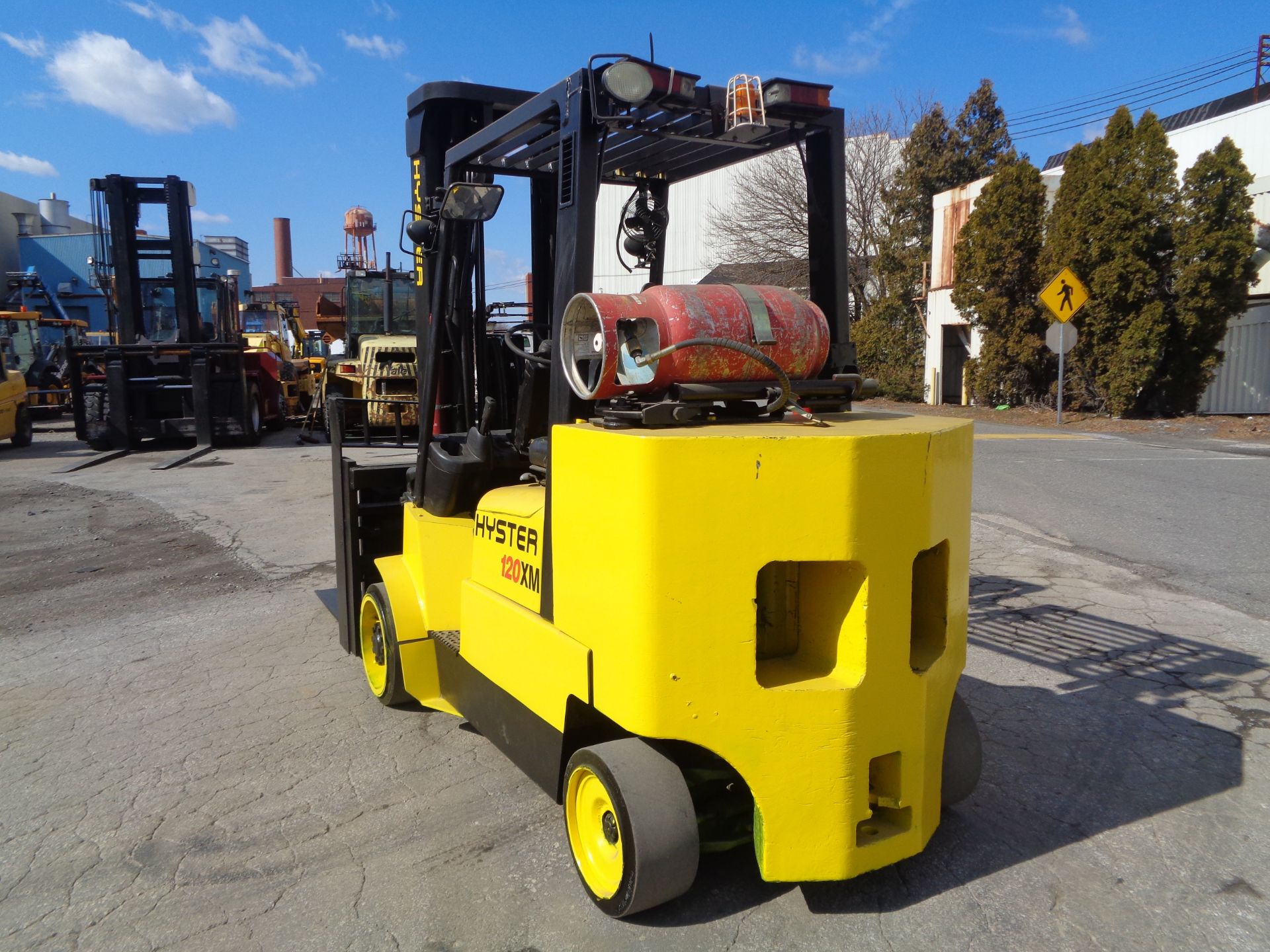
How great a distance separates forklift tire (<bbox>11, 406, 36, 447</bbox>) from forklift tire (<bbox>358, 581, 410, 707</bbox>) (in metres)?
15.4

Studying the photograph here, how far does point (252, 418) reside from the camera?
1706 centimetres

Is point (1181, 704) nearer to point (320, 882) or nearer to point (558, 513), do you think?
point (558, 513)

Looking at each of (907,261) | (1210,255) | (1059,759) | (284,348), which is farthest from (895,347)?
(1059,759)

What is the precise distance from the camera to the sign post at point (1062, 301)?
61.8 ft

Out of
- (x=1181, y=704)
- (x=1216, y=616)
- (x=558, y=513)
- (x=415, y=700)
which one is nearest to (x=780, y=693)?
(x=558, y=513)

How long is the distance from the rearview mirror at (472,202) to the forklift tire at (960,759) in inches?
108

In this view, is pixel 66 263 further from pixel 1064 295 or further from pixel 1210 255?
pixel 1210 255

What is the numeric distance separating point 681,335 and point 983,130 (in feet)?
108

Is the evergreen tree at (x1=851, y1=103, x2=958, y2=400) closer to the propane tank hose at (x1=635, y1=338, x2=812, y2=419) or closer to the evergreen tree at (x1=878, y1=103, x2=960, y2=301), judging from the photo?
the evergreen tree at (x1=878, y1=103, x2=960, y2=301)

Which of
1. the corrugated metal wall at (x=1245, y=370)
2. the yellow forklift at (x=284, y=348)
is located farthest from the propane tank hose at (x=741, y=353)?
the corrugated metal wall at (x=1245, y=370)

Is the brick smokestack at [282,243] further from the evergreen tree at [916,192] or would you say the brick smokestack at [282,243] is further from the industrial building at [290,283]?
the evergreen tree at [916,192]

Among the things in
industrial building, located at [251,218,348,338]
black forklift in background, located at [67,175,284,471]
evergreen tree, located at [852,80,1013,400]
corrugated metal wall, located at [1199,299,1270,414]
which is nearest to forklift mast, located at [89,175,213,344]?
black forklift in background, located at [67,175,284,471]

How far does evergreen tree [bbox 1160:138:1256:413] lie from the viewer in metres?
18.2

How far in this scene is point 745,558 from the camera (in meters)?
2.62
